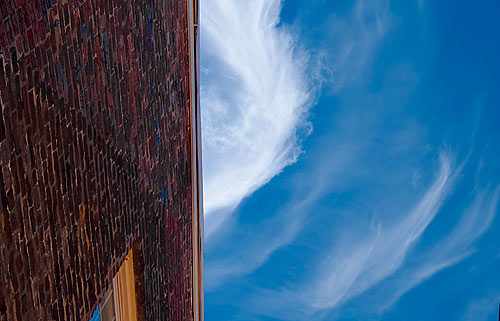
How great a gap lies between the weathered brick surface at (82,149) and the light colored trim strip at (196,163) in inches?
57.7

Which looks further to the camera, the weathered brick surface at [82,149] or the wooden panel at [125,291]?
the wooden panel at [125,291]

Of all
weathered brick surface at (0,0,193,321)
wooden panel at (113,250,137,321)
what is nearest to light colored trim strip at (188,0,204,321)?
weathered brick surface at (0,0,193,321)

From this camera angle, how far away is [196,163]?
1209cm

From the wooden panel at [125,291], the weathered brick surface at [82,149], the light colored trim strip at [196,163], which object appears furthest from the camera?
the light colored trim strip at [196,163]

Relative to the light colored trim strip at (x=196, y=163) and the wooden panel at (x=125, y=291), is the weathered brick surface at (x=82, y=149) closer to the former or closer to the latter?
the wooden panel at (x=125, y=291)

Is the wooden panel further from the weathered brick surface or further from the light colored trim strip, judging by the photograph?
the light colored trim strip

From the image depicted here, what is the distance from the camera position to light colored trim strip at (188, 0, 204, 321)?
454 inches

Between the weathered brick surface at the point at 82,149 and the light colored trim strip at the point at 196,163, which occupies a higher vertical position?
the light colored trim strip at the point at 196,163

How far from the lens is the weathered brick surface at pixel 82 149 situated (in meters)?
4.33

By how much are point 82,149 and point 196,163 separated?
6356 millimetres

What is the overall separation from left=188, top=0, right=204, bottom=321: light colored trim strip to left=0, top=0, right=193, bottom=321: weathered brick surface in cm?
147

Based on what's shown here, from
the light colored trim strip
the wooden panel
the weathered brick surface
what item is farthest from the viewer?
the light colored trim strip

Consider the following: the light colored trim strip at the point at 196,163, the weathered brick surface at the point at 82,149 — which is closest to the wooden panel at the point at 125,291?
the weathered brick surface at the point at 82,149

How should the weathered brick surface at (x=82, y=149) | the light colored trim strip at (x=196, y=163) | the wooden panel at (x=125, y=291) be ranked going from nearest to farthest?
the weathered brick surface at (x=82, y=149)
the wooden panel at (x=125, y=291)
the light colored trim strip at (x=196, y=163)
